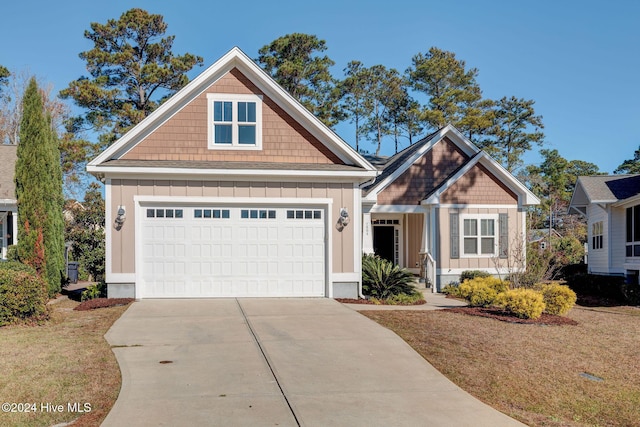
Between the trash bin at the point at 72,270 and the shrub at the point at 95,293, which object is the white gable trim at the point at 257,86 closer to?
the shrub at the point at 95,293

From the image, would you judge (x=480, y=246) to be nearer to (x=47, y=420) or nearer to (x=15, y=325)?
(x=15, y=325)

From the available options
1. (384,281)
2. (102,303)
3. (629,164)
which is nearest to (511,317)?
(384,281)

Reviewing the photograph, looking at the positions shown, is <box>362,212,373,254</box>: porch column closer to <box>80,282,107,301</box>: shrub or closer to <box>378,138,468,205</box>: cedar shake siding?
<box>378,138,468,205</box>: cedar shake siding

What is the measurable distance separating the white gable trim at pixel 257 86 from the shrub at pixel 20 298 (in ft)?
12.9

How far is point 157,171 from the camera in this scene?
1421cm

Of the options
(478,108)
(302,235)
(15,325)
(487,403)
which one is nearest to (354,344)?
(487,403)

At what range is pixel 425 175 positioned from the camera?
2122 centimetres

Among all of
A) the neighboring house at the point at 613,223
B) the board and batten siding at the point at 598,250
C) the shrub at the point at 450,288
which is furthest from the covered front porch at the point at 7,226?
the board and batten siding at the point at 598,250

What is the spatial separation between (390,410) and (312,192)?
356 inches

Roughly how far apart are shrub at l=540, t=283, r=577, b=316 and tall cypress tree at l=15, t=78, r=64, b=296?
515 inches

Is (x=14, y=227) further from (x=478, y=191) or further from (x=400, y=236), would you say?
(x=478, y=191)

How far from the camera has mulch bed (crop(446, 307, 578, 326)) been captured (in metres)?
12.3

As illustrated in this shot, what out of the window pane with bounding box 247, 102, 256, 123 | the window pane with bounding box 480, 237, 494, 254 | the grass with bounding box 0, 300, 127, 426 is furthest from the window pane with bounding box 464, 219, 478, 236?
the grass with bounding box 0, 300, 127, 426

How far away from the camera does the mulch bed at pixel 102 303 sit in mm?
13523
